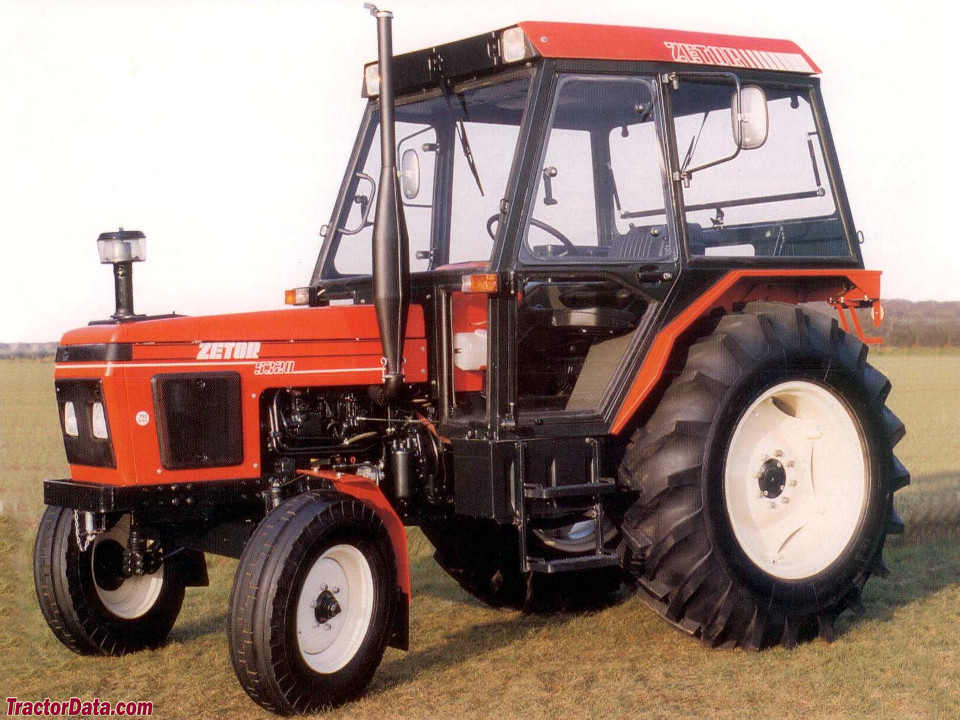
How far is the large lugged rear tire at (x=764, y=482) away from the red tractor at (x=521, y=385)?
0.01 m

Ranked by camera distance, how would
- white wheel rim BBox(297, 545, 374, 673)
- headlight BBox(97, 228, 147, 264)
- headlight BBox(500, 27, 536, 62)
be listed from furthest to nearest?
headlight BBox(500, 27, 536, 62), headlight BBox(97, 228, 147, 264), white wheel rim BBox(297, 545, 374, 673)

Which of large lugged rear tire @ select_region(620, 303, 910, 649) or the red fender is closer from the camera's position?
the red fender

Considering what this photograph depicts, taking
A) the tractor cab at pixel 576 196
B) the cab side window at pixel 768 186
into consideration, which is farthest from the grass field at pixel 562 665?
the cab side window at pixel 768 186

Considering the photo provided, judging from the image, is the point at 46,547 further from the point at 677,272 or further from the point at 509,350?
the point at 677,272

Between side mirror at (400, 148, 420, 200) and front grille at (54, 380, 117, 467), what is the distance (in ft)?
6.33

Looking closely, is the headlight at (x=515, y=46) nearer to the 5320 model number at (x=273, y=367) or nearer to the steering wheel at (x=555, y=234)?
the steering wheel at (x=555, y=234)

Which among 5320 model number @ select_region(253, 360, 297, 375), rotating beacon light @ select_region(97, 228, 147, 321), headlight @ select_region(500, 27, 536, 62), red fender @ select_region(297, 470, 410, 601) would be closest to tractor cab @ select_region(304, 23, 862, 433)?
headlight @ select_region(500, 27, 536, 62)

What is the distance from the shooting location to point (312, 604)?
4.83 m

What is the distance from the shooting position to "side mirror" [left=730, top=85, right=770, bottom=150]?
5.34m

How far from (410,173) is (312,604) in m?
2.35

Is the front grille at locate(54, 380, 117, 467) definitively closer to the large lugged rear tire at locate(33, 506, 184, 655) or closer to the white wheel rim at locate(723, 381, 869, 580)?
the large lugged rear tire at locate(33, 506, 184, 655)

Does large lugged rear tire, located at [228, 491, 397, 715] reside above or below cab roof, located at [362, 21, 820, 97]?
below

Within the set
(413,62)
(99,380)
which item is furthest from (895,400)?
(99,380)

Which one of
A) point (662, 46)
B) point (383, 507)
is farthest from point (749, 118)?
point (383, 507)
